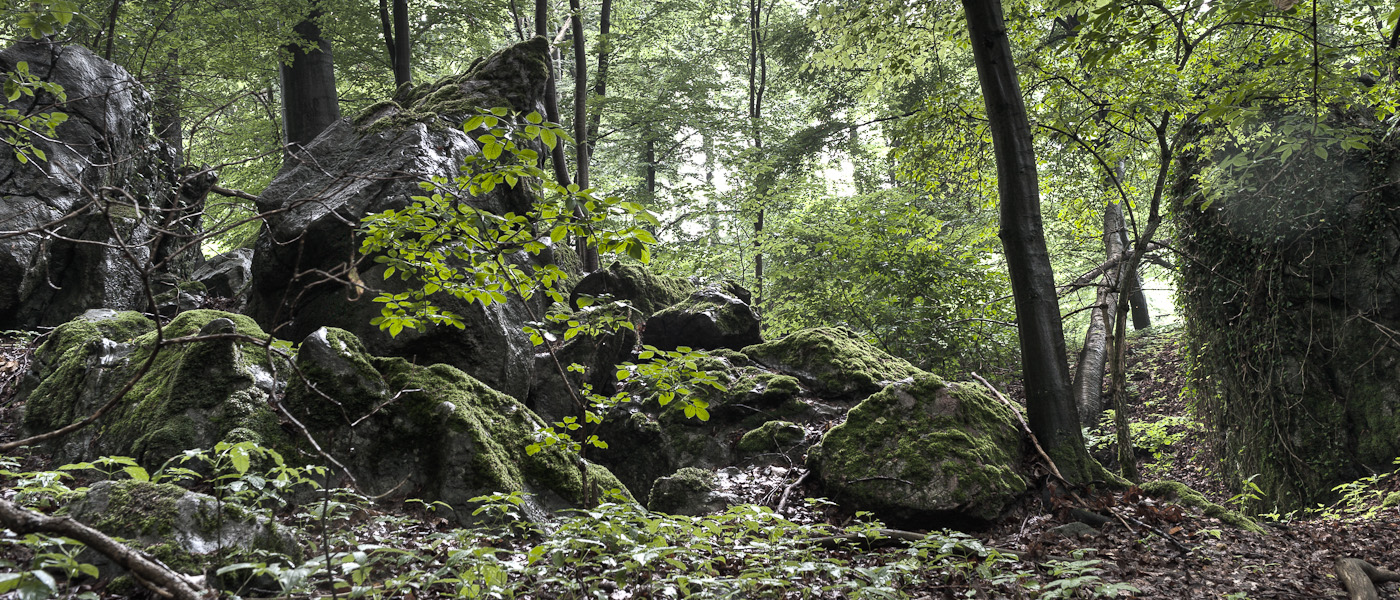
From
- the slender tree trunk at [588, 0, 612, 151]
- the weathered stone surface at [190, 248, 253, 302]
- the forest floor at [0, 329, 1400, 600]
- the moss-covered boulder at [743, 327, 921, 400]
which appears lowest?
the forest floor at [0, 329, 1400, 600]

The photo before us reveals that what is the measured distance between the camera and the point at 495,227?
11.5ft

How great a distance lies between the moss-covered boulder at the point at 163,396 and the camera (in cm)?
365

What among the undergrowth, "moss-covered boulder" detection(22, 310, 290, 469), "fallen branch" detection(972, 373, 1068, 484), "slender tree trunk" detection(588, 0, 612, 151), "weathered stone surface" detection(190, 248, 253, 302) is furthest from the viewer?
"slender tree trunk" detection(588, 0, 612, 151)

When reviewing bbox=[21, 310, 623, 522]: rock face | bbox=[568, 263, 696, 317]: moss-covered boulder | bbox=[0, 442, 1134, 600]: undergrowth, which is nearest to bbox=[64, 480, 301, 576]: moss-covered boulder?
bbox=[0, 442, 1134, 600]: undergrowth

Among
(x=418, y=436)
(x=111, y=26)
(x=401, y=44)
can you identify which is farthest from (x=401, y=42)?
(x=418, y=436)

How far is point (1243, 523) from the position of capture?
4.48 m

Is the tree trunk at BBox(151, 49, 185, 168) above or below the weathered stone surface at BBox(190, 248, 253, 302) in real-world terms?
above

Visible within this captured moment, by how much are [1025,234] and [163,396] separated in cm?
583

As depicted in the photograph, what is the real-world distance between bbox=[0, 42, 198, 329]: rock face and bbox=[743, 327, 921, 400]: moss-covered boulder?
5.64 m

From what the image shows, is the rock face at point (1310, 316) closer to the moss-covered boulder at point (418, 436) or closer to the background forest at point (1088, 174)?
the background forest at point (1088, 174)

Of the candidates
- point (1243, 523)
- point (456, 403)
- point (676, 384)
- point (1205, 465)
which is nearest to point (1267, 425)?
point (1205, 465)

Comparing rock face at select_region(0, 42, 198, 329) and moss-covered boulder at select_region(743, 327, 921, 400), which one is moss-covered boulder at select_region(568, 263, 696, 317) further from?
rock face at select_region(0, 42, 198, 329)

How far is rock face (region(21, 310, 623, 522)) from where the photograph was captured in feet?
12.3

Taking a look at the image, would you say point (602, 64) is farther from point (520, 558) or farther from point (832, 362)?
point (520, 558)
